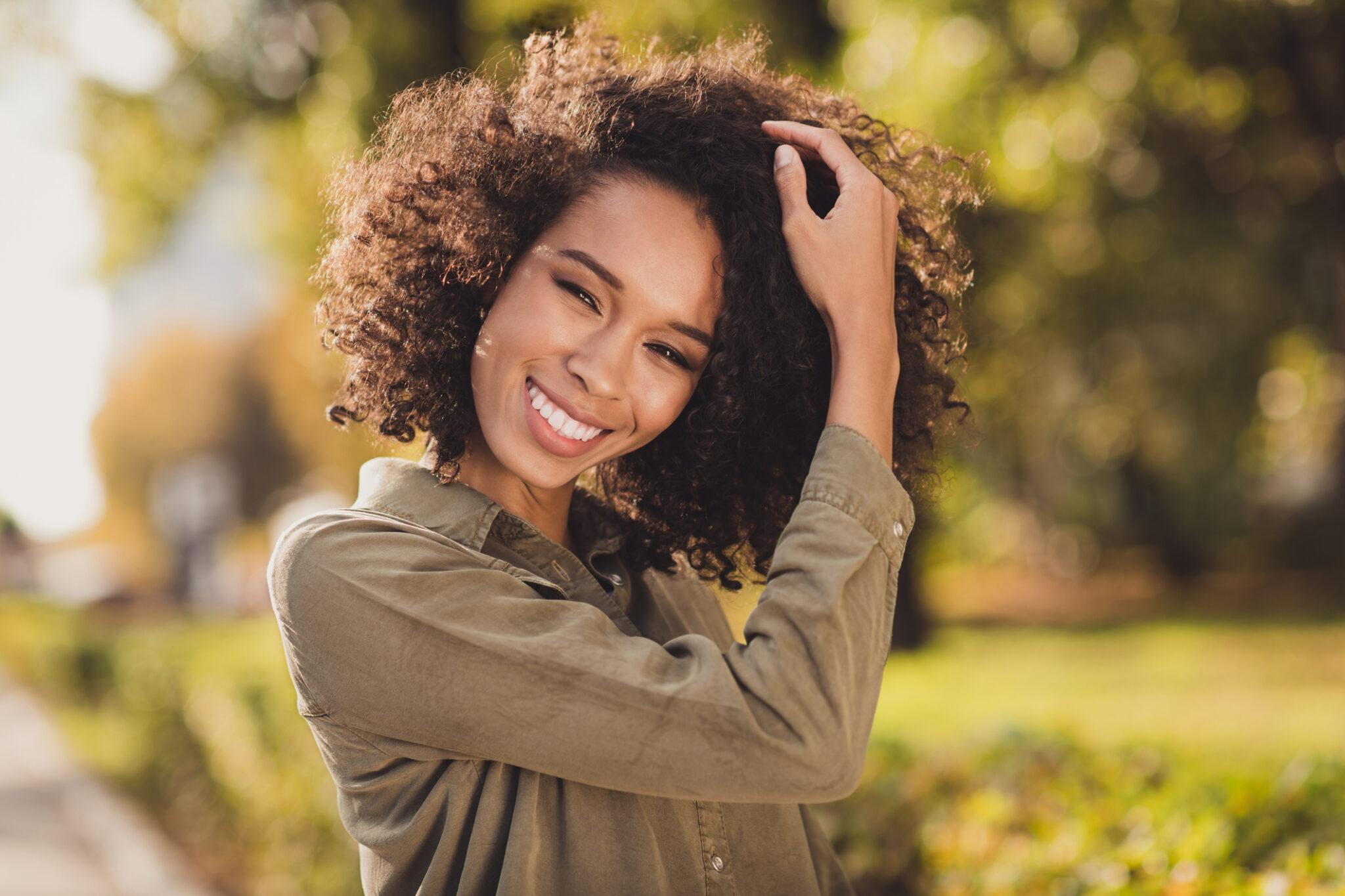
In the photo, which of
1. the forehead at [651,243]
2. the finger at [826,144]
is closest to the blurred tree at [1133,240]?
the finger at [826,144]

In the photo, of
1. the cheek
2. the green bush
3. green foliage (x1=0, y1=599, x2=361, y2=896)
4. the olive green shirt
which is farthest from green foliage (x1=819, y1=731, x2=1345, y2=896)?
green foliage (x1=0, y1=599, x2=361, y2=896)

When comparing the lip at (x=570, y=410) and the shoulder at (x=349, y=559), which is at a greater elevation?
the lip at (x=570, y=410)

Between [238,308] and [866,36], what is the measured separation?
4333cm

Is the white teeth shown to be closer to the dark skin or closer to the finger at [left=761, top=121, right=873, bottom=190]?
the dark skin

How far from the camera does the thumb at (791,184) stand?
1755 mm

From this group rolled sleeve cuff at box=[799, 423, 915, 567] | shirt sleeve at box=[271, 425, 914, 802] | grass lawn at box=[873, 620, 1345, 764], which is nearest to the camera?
shirt sleeve at box=[271, 425, 914, 802]

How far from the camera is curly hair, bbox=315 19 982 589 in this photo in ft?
6.02

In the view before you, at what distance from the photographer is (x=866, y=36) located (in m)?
4.91

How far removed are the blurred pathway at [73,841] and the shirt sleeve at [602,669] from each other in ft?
19.2

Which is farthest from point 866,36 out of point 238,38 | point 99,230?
point 99,230

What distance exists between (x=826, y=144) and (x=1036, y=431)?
16.2m

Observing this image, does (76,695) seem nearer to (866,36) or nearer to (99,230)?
(99,230)

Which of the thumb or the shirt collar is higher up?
the thumb

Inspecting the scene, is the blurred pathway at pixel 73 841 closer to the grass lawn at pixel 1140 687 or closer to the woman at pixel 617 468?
the grass lawn at pixel 1140 687
